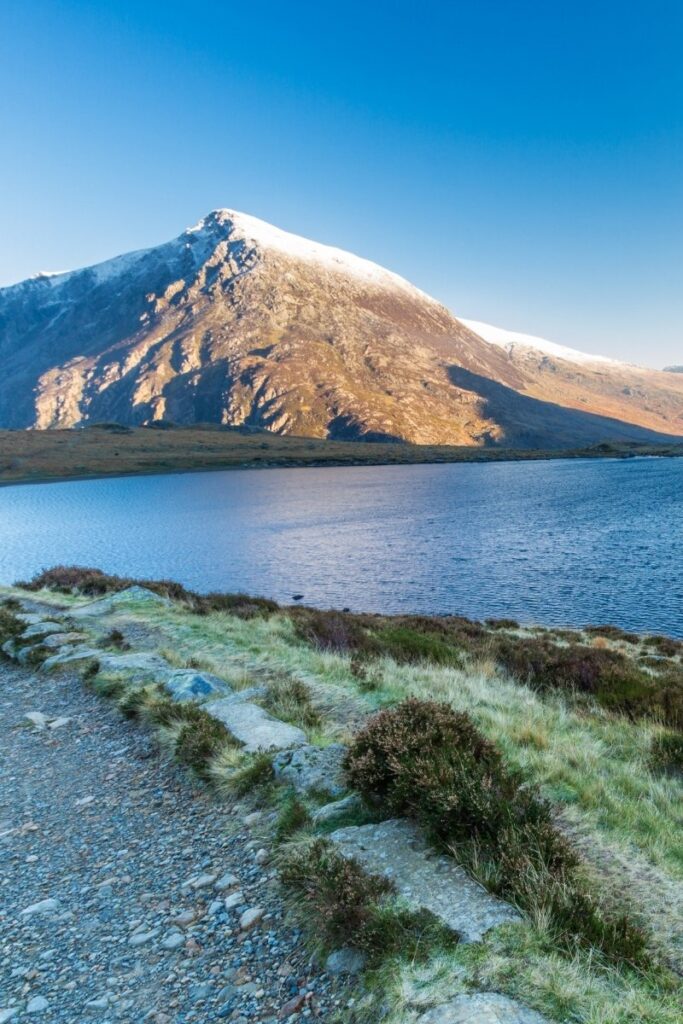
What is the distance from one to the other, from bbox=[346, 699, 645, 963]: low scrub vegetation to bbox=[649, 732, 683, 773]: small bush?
149 inches

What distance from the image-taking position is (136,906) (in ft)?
20.0

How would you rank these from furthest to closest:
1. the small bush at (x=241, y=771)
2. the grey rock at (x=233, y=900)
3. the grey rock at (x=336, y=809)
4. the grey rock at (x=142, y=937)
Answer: the small bush at (x=241, y=771), the grey rock at (x=336, y=809), the grey rock at (x=233, y=900), the grey rock at (x=142, y=937)

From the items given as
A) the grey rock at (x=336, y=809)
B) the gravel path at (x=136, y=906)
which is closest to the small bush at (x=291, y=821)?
the grey rock at (x=336, y=809)

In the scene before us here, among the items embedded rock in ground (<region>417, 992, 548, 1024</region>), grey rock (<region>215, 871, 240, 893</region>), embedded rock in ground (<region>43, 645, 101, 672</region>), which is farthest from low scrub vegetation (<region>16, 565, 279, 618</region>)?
embedded rock in ground (<region>417, 992, 548, 1024</region>)

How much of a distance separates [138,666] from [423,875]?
34.0ft

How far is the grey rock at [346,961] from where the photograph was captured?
4.71 meters

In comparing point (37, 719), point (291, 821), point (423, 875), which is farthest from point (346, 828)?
point (37, 719)

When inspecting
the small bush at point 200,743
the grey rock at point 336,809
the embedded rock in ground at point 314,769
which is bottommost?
the small bush at point 200,743

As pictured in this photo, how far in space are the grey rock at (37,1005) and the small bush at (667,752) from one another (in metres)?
9.07

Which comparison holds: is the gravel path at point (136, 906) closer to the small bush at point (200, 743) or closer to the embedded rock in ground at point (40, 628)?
the small bush at point (200, 743)

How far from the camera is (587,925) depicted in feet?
15.3

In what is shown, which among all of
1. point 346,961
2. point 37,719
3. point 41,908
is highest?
point 346,961

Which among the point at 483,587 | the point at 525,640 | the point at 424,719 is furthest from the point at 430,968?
the point at 483,587

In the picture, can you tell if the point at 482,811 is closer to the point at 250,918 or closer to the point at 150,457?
the point at 250,918
